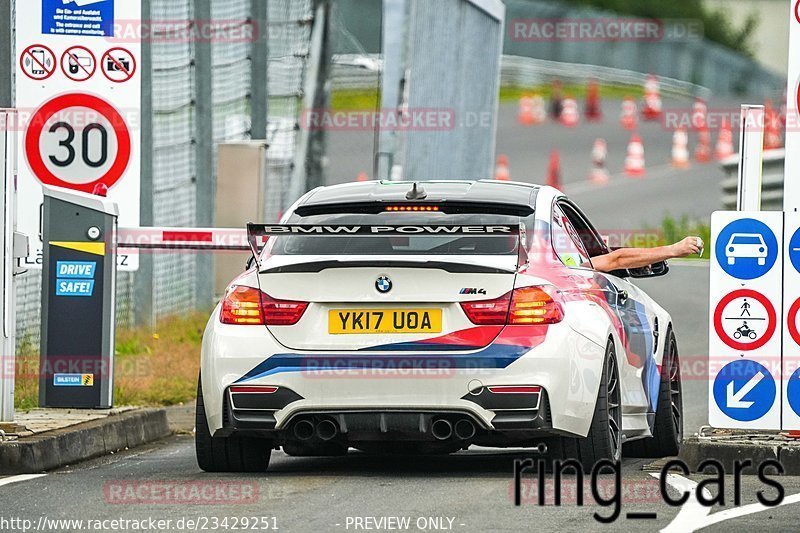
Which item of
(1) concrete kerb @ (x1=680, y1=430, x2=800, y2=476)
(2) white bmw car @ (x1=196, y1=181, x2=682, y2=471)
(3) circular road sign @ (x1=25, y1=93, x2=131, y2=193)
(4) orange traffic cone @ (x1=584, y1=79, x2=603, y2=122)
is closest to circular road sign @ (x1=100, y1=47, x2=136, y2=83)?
(3) circular road sign @ (x1=25, y1=93, x2=131, y2=193)

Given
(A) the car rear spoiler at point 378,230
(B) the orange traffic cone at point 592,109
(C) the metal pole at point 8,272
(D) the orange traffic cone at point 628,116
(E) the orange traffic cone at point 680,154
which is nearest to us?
(A) the car rear spoiler at point 378,230

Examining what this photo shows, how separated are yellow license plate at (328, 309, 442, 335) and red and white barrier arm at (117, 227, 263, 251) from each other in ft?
11.3

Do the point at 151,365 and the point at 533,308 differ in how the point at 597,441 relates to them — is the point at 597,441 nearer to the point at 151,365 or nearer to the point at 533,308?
the point at 533,308

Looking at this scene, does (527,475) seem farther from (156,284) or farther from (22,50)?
(156,284)

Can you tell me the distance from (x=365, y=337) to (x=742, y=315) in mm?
2161

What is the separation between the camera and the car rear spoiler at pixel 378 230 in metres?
8.52

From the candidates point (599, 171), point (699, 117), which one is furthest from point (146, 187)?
point (699, 117)

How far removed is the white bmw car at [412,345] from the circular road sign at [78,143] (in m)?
3.70

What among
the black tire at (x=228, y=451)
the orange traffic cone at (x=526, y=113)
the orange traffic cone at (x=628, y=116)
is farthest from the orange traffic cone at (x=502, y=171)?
the black tire at (x=228, y=451)

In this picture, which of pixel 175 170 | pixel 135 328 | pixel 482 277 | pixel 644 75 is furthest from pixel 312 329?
pixel 644 75

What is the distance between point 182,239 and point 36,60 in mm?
1507

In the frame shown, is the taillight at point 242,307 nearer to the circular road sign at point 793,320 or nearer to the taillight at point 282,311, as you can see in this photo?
the taillight at point 282,311

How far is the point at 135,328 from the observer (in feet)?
56.6

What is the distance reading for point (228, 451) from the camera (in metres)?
9.23
